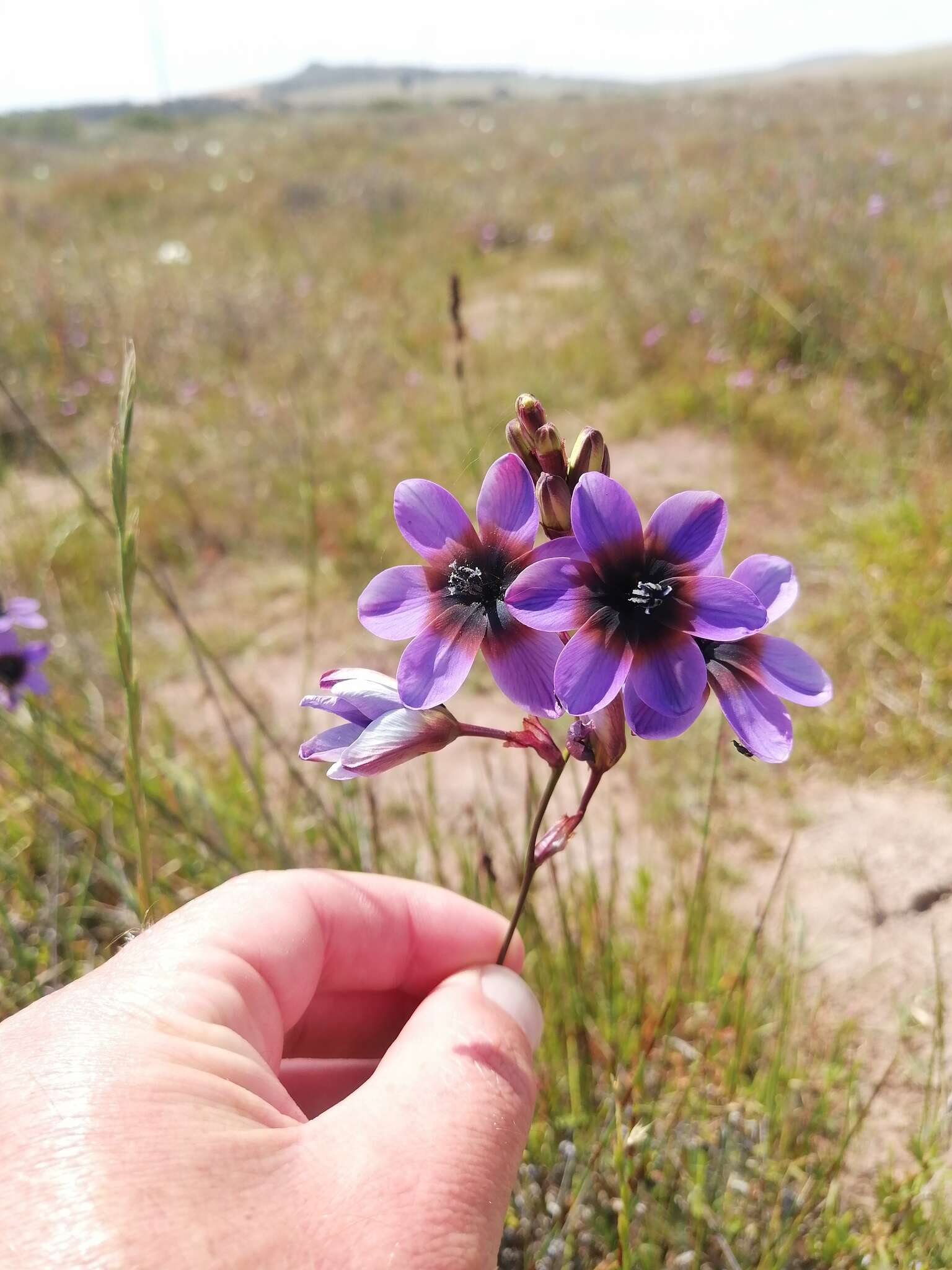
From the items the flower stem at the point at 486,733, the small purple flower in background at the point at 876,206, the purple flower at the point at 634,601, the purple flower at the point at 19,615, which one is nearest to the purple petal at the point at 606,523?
the purple flower at the point at 634,601

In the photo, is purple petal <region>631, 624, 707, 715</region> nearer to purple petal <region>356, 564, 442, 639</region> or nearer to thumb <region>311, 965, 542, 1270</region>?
purple petal <region>356, 564, 442, 639</region>

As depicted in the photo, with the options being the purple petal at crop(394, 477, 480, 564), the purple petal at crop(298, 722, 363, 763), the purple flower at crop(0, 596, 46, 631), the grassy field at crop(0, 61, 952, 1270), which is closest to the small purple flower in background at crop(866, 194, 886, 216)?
the grassy field at crop(0, 61, 952, 1270)

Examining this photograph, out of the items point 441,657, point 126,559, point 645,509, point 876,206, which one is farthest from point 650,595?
point 876,206

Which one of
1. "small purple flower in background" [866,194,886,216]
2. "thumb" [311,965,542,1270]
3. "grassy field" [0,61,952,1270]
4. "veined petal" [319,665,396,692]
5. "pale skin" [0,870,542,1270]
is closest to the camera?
"pale skin" [0,870,542,1270]

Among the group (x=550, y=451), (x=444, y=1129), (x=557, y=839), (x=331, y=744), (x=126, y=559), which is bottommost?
(x=444, y=1129)

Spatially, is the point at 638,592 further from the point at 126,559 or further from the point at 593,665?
the point at 126,559

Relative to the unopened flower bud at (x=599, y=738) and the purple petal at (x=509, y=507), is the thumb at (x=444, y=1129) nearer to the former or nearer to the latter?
the unopened flower bud at (x=599, y=738)
